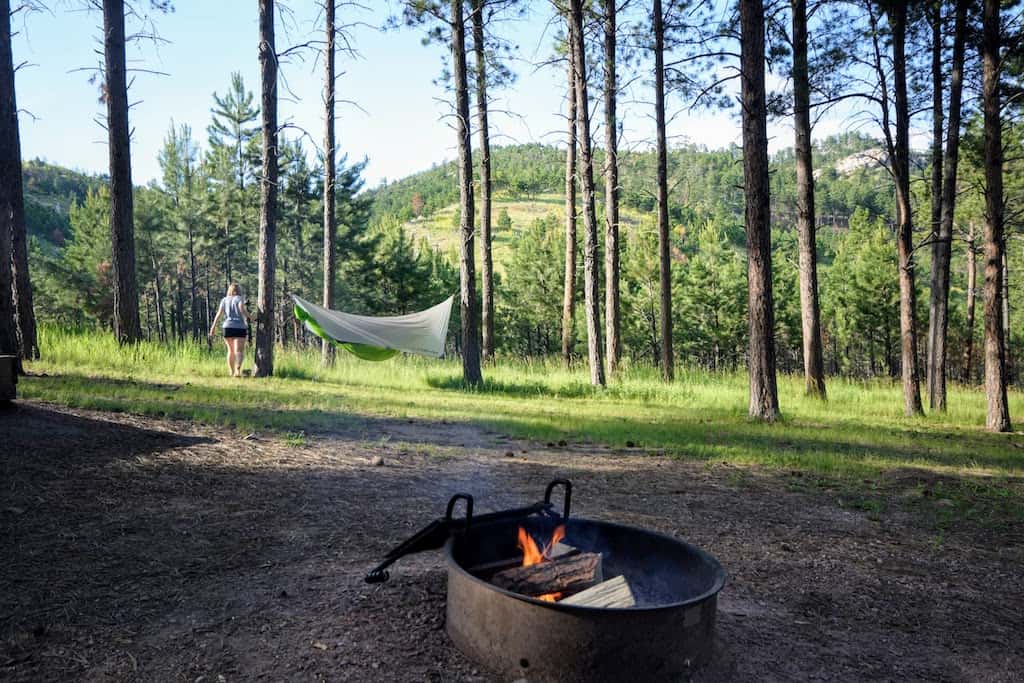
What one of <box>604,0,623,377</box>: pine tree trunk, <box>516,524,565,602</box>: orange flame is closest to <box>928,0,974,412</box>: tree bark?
<box>604,0,623,377</box>: pine tree trunk

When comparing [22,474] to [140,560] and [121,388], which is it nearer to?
[140,560]

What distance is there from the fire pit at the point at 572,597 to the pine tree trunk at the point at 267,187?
7848 millimetres

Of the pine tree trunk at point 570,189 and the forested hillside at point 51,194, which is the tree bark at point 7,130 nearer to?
the pine tree trunk at point 570,189

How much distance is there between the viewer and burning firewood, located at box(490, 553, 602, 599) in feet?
7.45

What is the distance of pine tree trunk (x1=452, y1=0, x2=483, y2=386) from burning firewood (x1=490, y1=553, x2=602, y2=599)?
808 centimetres

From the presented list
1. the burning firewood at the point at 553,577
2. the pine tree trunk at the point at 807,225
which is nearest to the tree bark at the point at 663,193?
the pine tree trunk at the point at 807,225

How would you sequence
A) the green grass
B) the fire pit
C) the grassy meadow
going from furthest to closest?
the grassy meadow < the green grass < the fire pit

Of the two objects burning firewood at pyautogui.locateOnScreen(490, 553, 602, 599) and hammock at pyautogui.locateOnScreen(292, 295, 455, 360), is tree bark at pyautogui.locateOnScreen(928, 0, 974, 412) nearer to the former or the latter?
hammock at pyautogui.locateOnScreen(292, 295, 455, 360)

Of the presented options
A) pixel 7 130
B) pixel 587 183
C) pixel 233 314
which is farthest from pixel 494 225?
pixel 7 130

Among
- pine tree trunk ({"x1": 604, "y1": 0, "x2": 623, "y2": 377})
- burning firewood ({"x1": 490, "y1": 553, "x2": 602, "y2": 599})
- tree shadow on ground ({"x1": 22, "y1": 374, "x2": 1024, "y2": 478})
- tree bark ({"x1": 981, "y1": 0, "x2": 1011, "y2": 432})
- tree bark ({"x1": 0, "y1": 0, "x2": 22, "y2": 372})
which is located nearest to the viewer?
burning firewood ({"x1": 490, "y1": 553, "x2": 602, "y2": 599})

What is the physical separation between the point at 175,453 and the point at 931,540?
447cm

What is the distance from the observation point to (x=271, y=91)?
396 inches

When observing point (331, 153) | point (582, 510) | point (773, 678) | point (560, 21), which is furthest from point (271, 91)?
point (773, 678)

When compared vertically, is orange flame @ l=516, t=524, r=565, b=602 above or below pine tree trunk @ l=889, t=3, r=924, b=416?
below
